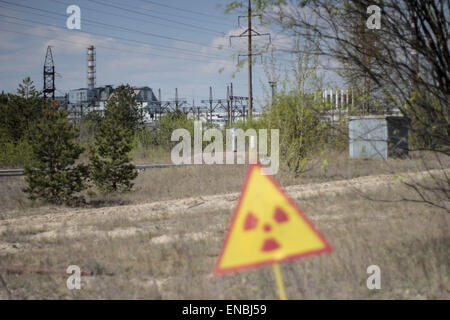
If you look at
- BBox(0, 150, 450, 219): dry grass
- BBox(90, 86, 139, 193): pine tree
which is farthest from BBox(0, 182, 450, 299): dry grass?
BBox(90, 86, 139, 193): pine tree

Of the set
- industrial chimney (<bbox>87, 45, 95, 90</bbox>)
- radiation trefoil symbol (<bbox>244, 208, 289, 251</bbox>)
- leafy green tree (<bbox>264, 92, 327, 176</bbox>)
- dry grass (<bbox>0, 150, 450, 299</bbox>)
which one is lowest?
dry grass (<bbox>0, 150, 450, 299</bbox>)

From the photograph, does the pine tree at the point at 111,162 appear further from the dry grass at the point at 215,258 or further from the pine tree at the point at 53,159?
the dry grass at the point at 215,258

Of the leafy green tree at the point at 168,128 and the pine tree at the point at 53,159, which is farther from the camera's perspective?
the leafy green tree at the point at 168,128

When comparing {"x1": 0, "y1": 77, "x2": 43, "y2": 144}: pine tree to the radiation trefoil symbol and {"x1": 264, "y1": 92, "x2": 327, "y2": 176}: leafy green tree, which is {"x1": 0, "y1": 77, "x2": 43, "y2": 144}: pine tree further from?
the radiation trefoil symbol

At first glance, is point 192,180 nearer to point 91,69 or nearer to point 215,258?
point 215,258

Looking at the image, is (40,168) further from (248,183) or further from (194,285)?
(248,183)

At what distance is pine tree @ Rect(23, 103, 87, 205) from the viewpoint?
16219mm

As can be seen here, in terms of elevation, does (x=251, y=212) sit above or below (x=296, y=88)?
below

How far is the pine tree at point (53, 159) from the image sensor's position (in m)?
16.2

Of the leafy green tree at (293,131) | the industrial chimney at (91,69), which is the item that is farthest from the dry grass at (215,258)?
the industrial chimney at (91,69)

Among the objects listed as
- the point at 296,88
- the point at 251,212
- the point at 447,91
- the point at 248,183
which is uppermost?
the point at 296,88
